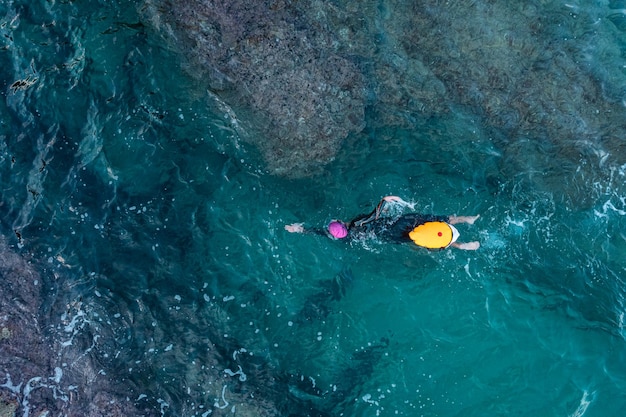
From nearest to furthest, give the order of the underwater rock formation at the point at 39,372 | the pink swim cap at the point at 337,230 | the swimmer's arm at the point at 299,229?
the underwater rock formation at the point at 39,372, the pink swim cap at the point at 337,230, the swimmer's arm at the point at 299,229

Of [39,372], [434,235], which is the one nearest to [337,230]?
[434,235]

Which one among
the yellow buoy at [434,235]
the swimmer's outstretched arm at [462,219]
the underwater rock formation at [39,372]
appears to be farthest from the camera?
the swimmer's outstretched arm at [462,219]

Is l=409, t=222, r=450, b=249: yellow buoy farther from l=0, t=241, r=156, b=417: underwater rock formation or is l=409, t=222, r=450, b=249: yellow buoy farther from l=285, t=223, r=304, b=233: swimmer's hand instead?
l=0, t=241, r=156, b=417: underwater rock formation

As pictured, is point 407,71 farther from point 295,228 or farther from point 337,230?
point 295,228

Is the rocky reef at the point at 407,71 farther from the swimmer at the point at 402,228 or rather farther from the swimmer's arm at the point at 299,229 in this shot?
the swimmer at the point at 402,228

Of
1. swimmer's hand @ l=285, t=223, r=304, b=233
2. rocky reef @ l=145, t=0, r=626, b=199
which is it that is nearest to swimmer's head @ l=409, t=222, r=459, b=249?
swimmer's hand @ l=285, t=223, r=304, b=233

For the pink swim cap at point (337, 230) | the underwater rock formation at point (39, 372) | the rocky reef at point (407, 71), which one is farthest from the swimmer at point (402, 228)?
the underwater rock formation at point (39, 372)

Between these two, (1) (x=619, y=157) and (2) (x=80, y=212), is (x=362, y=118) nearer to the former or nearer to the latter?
(1) (x=619, y=157)

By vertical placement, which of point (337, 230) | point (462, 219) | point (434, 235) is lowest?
point (337, 230)
